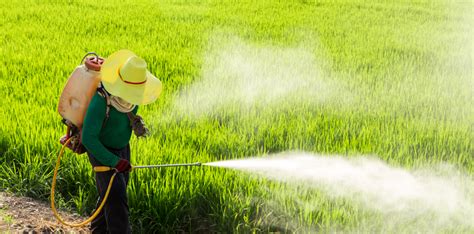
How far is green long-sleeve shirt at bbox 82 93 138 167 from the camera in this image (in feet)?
7.49

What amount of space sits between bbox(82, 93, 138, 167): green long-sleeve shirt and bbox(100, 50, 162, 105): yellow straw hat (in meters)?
0.11

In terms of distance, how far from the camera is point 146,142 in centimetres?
349

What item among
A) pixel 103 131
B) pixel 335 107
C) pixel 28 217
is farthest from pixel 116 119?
pixel 335 107

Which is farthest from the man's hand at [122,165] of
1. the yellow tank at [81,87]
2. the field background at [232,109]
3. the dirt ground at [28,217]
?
the dirt ground at [28,217]

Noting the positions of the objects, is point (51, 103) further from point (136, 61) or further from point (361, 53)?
point (361, 53)

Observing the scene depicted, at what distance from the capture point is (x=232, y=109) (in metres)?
4.35

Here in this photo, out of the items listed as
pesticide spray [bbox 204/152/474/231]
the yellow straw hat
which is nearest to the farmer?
the yellow straw hat

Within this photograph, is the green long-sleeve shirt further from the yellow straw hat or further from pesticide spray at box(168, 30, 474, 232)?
pesticide spray at box(168, 30, 474, 232)

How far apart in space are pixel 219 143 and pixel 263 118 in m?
0.75

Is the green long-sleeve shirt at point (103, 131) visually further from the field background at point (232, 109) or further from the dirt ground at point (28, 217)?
the dirt ground at point (28, 217)

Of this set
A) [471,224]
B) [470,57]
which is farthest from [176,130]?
[470,57]

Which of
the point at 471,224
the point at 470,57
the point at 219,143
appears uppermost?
the point at 470,57

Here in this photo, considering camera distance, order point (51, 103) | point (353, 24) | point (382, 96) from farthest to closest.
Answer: point (353, 24) < point (382, 96) < point (51, 103)

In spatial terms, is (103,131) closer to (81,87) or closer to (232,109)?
(81,87)
